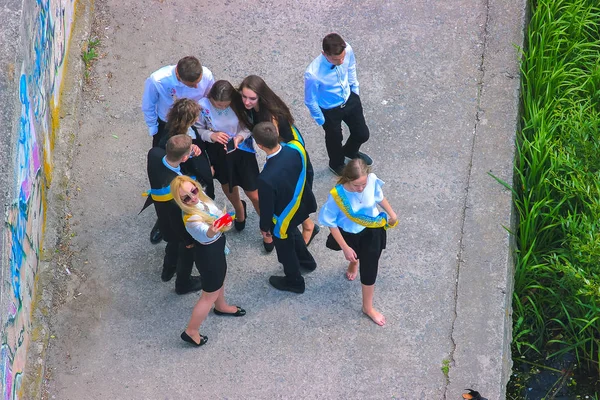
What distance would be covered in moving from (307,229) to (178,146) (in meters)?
1.42

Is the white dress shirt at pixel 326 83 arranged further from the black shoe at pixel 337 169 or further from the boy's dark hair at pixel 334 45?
the black shoe at pixel 337 169

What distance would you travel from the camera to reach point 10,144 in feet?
16.9

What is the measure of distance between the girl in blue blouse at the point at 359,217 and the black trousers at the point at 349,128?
98 cm

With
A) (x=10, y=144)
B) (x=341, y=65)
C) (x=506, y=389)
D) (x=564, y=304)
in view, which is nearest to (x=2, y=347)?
(x=10, y=144)

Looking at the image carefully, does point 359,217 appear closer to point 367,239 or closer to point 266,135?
point 367,239

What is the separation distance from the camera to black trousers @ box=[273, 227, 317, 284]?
5668 mm

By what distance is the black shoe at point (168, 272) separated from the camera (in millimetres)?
6047

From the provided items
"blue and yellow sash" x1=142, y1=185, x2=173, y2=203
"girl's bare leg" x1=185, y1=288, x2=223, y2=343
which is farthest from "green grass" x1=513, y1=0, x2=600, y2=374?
"blue and yellow sash" x1=142, y1=185, x2=173, y2=203

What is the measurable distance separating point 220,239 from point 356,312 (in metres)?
1.22

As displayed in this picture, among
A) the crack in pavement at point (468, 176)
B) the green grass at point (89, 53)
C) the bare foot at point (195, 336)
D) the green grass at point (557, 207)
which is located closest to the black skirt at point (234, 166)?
the bare foot at point (195, 336)

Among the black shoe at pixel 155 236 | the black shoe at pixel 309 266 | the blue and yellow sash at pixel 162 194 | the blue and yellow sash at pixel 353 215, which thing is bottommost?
the black shoe at pixel 155 236

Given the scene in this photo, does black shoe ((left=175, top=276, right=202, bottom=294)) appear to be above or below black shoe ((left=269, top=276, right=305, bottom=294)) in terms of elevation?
below

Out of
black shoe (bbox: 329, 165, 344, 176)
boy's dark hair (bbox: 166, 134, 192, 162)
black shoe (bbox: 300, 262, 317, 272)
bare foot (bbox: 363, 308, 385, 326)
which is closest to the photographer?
boy's dark hair (bbox: 166, 134, 192, 162)

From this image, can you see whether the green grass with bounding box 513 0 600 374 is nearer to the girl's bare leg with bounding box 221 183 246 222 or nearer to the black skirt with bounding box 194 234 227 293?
the girl's bare leg with bounding box 221 183 246 222
